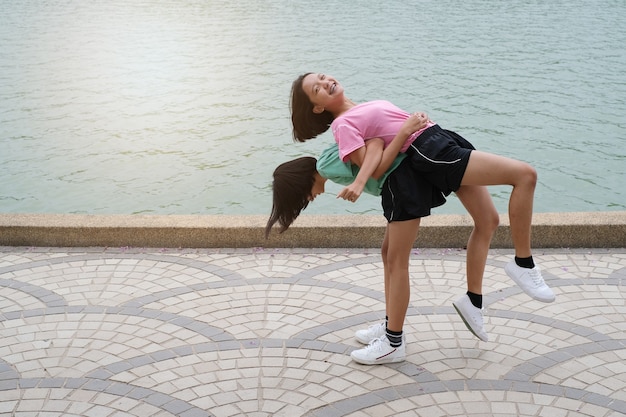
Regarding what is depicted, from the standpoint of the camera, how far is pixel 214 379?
14.4 ft

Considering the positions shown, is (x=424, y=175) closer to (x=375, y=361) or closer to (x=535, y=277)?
(x=535, y=277)

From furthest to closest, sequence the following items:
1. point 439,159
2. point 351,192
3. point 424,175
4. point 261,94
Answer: point 261,94
point 424,175
point 439,159
point 351,192

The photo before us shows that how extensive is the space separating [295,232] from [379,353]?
6.65 feet

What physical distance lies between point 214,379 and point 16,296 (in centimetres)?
186

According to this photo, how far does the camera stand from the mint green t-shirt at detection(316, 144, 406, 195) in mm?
4266

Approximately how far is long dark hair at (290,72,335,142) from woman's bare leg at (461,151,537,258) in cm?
80

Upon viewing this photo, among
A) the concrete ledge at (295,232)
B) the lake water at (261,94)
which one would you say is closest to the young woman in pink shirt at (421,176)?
the concrete ledge at (295,232)

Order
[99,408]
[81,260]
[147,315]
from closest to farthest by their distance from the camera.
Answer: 1. [99,408]
2. [147,315]
3. [81,260]

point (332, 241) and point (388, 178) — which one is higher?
point (388, 178)

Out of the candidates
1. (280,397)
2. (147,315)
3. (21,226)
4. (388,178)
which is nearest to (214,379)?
(280,397)

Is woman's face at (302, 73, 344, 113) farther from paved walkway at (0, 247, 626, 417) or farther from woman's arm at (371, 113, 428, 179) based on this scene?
paved walkway at (0, 247, 626, 417)

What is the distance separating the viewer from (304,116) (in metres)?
4.39

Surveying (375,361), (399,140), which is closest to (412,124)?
(399,140)

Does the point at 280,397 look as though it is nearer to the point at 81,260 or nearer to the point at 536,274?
the point at 536,274
